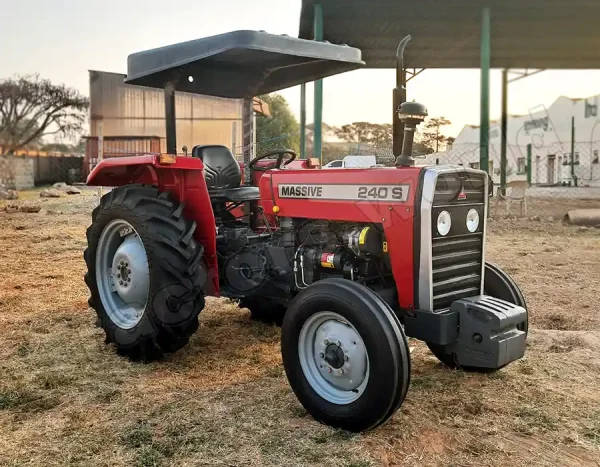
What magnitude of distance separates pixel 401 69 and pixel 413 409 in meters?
1.88

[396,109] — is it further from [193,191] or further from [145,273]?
[145,273]

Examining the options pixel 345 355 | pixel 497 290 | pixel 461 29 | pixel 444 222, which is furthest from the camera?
pixel 461 29

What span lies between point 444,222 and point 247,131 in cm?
227

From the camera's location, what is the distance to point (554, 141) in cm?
2873

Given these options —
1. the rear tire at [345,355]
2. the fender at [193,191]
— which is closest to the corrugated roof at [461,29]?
the fender at [193,191]

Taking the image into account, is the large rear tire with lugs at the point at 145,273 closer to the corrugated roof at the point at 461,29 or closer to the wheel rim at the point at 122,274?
the wheel rim at the point at 122,274

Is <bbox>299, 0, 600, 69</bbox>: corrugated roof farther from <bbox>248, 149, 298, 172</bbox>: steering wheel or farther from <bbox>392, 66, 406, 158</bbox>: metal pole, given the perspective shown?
<bbox>392, 66, 406, 158</bbox>: metal pole

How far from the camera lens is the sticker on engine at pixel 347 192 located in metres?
3.26

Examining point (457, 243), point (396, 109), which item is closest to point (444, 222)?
point (457, 243)

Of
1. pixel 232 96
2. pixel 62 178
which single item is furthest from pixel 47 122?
pixel 232 96

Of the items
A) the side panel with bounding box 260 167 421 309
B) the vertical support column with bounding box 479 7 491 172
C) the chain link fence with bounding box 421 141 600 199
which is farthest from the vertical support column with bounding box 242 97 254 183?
the chain link fence with bounding box 421 141 600 199

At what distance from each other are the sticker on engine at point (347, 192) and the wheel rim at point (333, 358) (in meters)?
0.69

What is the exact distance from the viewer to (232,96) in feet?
16.0

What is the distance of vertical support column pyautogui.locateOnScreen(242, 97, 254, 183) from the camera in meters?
5.00
